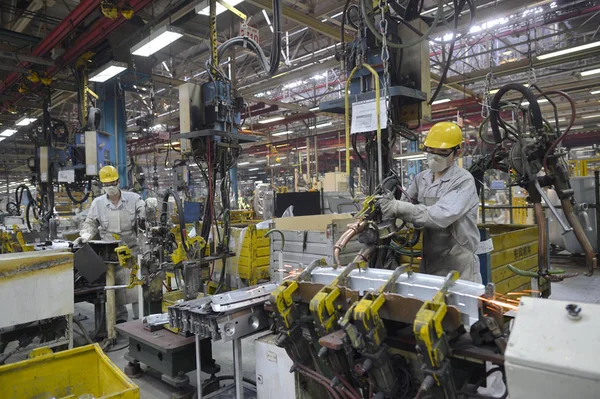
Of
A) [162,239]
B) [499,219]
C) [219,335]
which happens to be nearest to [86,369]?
[219,335]

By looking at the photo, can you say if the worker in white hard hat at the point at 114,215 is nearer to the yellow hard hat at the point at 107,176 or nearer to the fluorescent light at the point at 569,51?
the yellow hard hat at the point at 107,176

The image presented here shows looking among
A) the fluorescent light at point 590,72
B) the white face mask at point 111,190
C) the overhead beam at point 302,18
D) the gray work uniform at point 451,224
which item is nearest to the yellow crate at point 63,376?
the gray work uniform at point 451,224

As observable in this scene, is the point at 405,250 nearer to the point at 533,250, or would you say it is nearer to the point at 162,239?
the point at 162,239

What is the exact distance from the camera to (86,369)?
89.1 inches

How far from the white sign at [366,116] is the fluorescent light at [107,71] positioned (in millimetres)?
4765

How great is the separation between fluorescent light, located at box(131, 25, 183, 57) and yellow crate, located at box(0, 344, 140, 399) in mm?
3895

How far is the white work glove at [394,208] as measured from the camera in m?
2.01

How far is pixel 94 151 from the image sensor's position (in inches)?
236

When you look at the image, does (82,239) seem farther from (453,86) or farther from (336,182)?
(453,86)

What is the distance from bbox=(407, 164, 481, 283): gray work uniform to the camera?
2.18 metres

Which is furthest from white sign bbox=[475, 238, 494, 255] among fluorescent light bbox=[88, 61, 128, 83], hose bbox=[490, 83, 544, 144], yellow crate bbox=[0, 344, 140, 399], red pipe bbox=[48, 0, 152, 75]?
fluorescent light bbox=[88, 61, 128, 83]

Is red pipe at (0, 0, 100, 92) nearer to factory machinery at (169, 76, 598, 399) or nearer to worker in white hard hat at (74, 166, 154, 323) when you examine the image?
worker in white hard hat at (74, 166, 154, 323)

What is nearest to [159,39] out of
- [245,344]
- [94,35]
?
[94,35]

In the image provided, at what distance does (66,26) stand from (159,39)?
160 centimetres
